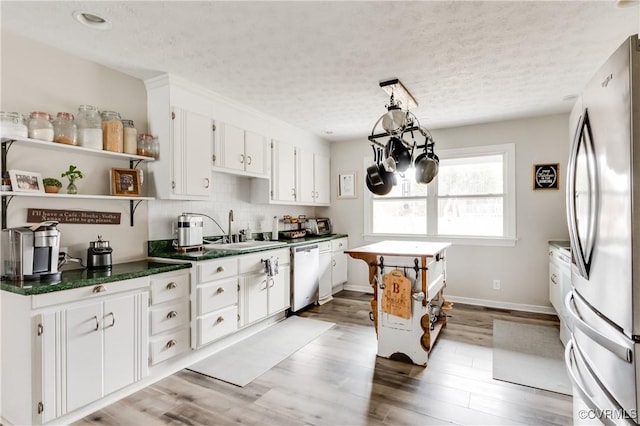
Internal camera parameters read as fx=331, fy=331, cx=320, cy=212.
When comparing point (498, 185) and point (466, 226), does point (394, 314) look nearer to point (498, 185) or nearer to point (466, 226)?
point (466, 226)

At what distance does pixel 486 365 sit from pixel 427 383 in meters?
0.64

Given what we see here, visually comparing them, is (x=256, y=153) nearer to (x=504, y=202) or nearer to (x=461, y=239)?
(x=461, y=239)

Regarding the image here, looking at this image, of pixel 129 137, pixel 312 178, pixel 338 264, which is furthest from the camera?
pixel 338 264

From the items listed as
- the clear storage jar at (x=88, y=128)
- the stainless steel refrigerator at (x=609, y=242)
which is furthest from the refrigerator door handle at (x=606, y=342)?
the clear storage jar at (x=88, y=128)

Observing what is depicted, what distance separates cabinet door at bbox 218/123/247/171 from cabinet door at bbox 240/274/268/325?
3.94 feet

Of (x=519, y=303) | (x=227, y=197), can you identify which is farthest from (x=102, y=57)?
(x=519, y=303)

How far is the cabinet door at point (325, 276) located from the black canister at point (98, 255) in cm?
266

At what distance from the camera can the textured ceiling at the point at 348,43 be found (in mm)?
1935

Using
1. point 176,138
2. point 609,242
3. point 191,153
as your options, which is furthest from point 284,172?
point 609,242

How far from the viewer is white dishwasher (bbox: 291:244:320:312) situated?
404cm

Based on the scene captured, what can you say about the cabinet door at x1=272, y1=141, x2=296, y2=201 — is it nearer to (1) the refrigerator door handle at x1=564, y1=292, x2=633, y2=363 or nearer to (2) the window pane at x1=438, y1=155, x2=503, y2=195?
(2) the window pane at x1=438, y1=155, x2=503, y2=195

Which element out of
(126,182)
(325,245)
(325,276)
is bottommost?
(325,276)

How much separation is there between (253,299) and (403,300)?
150cm

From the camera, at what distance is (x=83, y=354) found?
204 centimetres
